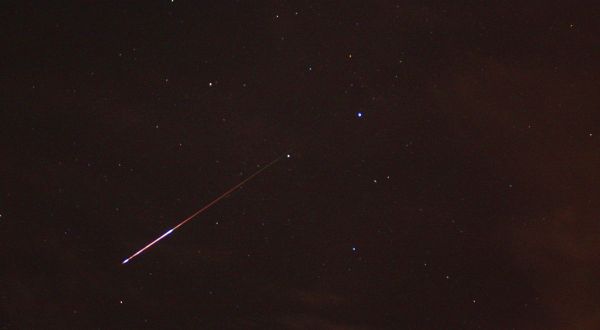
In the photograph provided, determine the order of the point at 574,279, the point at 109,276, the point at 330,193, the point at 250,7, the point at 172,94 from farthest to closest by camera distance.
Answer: the point at 109,276
the point at 574,279
the point at 330,193
the point at 172,94
the point at 250,7

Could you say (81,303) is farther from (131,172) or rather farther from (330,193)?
(330,193)

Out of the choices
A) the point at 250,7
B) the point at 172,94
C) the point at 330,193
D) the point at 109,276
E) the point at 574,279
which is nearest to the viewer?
the point at 250,7

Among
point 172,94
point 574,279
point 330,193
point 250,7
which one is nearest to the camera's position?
point 250,7

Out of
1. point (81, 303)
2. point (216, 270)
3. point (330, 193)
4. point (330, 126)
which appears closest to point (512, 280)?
point (330, 193)

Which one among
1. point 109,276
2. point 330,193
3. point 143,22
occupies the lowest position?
point 330,193

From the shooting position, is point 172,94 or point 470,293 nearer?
point 172,94

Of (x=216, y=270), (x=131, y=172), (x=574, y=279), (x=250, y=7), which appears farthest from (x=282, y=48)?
(x=574, y=279)

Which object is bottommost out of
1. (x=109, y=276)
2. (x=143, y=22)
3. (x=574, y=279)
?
(x=574, y=279)

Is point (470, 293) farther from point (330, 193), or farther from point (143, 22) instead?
point (143, 22)

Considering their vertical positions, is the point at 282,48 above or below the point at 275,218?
above
